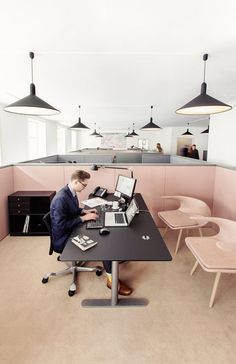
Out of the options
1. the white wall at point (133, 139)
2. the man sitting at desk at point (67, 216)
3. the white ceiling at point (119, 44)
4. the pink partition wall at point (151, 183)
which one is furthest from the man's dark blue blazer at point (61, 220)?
the white wall at point (133, 139)

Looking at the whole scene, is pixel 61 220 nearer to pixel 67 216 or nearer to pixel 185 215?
pixel 67 216

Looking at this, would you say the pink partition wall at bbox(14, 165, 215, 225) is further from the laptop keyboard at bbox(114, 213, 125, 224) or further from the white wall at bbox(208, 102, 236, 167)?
the laptop keyboard at bbox(114, 213, 125, 224)

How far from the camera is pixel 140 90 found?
167 inches

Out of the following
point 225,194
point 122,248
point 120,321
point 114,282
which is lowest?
point 120,321

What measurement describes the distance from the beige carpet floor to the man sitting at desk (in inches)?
13.1

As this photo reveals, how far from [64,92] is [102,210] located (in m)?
3.17

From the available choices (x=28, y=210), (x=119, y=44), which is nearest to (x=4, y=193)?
(x=28, y=210)

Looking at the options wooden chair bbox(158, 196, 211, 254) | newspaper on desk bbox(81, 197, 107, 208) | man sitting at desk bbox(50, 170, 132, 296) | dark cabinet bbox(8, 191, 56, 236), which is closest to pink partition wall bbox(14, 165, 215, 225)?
dark cabinet bbox(8, 191, 56, 236)

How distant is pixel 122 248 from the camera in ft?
5.47

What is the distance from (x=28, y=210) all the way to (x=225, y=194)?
10.9ft

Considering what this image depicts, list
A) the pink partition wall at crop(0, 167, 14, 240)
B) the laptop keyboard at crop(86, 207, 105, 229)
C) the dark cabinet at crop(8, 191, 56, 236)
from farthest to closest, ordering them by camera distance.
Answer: the dark cabinet at crop(8, 191, 56, 236) → the pink partition wall at crop(0, 167, 14, 240) → the laptop keyboard at crop(86, 207, 105, 229)

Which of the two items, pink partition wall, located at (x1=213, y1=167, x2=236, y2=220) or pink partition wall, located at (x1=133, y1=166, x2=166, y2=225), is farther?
pink partition wall, located at (x1=133, y1=166, x2=166, y2=225)

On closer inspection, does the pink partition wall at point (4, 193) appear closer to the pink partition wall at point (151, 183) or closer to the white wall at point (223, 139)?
the pink partition wall at point (151, 183)

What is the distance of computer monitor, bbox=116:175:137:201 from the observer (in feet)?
9.00
